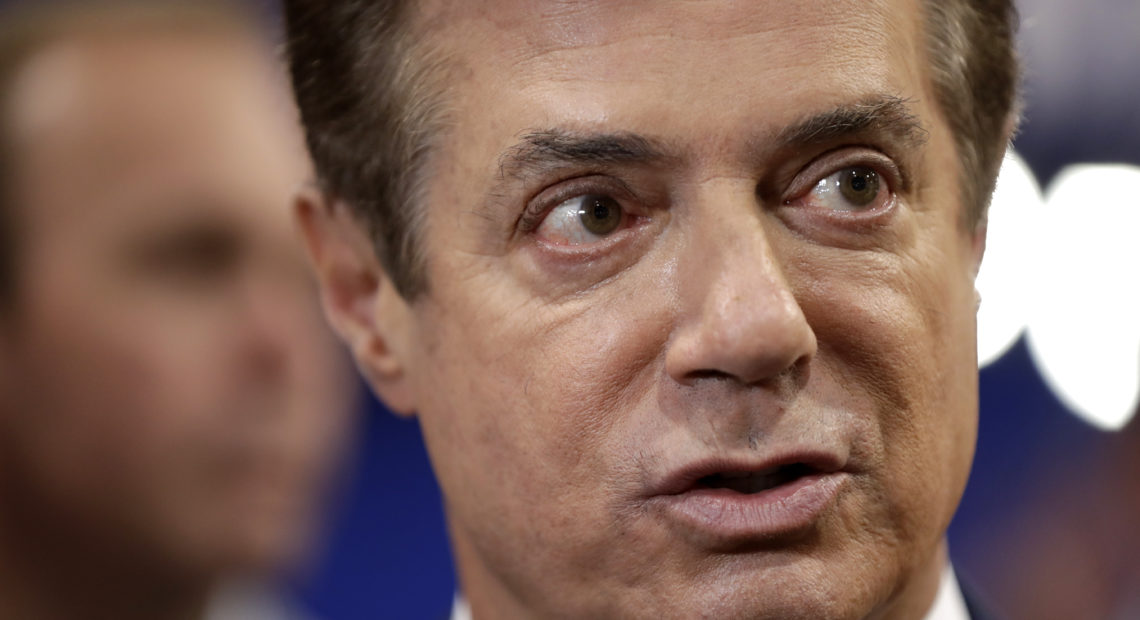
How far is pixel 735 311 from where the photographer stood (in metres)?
1.88

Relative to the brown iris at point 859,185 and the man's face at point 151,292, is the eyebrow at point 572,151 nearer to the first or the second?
the brown iris at point 859,185

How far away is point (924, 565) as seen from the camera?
215 centimetres

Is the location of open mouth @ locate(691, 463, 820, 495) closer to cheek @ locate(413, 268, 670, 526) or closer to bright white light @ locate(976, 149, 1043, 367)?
cheek @ locate(413, 268, 670, 526)

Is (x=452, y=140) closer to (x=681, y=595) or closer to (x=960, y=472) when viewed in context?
(x=681, y=595)

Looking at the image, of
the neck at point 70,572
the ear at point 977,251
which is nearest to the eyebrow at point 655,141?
the ear at point 977,251

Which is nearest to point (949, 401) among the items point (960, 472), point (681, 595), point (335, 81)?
point (960, 472)

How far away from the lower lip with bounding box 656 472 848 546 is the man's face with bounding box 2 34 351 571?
1517 mm

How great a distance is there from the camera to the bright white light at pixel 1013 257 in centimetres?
362

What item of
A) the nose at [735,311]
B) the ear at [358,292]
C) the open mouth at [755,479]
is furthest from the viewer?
the ear at [358,292]

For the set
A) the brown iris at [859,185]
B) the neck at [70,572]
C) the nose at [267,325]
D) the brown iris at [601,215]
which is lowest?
the neck at [70,572]

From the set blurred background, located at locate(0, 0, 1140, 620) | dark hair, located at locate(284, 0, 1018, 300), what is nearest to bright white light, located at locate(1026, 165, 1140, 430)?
blurred background, located at locate(0, 0, 1140, 620)

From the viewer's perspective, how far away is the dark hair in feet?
7.34

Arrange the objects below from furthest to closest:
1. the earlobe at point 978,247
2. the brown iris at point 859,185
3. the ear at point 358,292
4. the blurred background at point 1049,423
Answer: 1. the blurred background at point 1049,423
2. the ear at point 358,292
3. the earlobe at point 978,247
4. the brown iris at point 859,185

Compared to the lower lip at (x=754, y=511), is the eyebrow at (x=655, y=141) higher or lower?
higher
